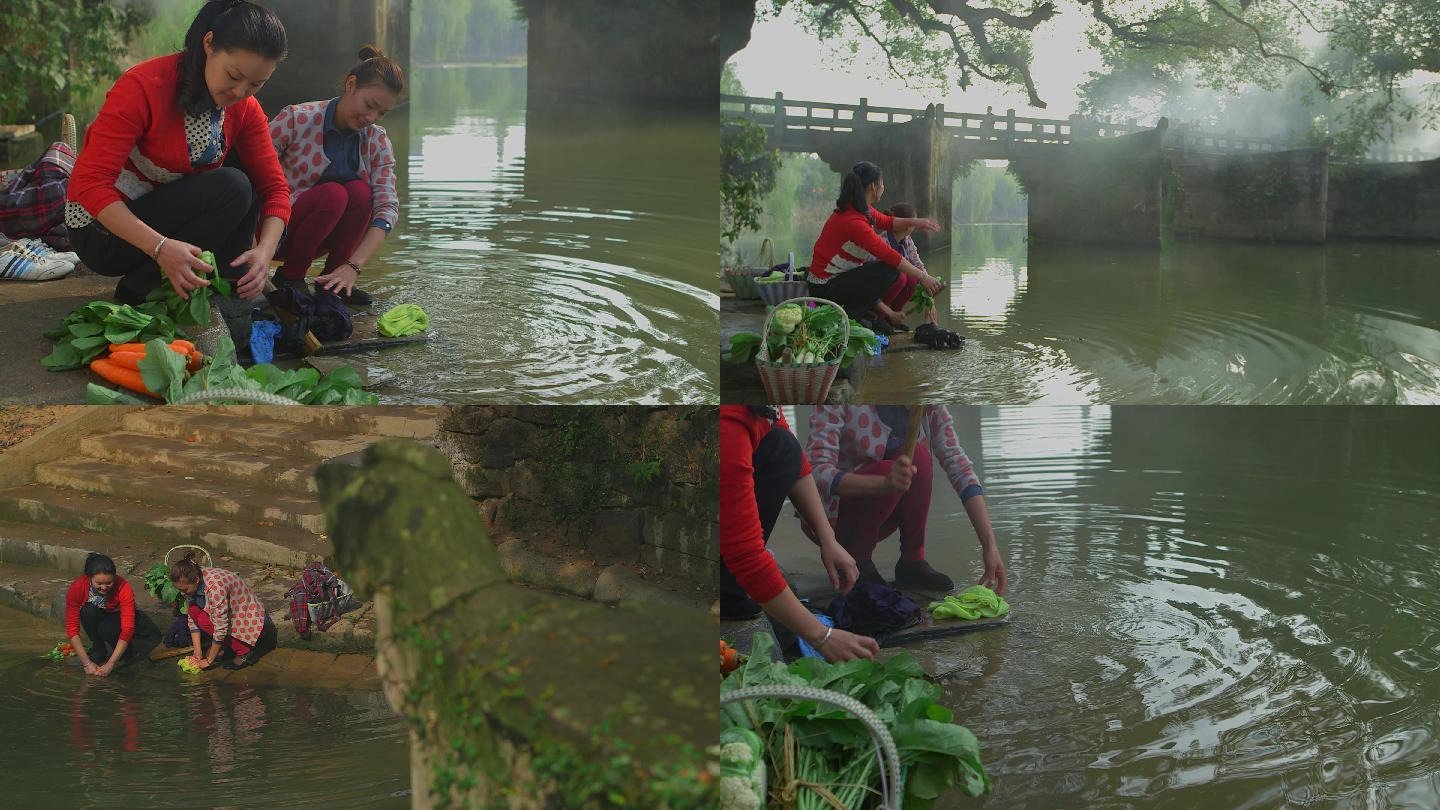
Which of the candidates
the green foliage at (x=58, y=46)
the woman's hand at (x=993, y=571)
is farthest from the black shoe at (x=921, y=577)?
the green foliage at (x=58, y=46)

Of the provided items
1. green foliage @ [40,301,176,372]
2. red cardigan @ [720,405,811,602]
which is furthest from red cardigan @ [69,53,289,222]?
red cardigan @ [720,405,811,602]

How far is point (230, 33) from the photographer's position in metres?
2.53

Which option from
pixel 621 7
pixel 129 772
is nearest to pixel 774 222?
pixel 621 7

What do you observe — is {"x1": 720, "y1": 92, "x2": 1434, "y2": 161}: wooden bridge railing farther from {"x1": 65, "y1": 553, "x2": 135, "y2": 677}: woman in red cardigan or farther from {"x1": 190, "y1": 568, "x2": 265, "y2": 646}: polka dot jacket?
{"x1": 65, "y1": 553, "x2": 135, "y2": 677}: woman in red cardigan

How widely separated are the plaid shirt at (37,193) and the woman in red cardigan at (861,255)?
242 centimetres

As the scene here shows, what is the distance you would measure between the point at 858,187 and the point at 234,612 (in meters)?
2.25

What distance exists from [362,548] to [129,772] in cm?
100

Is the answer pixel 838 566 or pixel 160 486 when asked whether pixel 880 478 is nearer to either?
pixel 838 566

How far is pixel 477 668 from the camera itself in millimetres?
1344

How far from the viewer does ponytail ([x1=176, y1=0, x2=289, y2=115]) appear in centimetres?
254

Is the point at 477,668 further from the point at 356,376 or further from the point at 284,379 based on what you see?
the point at 356,376

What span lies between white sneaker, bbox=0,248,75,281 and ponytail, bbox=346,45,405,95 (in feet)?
4.08

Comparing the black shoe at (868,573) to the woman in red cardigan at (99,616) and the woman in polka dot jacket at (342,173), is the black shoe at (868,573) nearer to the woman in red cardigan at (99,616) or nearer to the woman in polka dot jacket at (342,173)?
the woman in red cardigan at (99,616)

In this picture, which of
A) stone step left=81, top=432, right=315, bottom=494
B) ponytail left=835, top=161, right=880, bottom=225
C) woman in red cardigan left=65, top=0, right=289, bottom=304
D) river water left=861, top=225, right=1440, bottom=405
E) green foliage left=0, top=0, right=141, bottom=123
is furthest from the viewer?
river water left=861, top=225, right=1440, bottom=405
